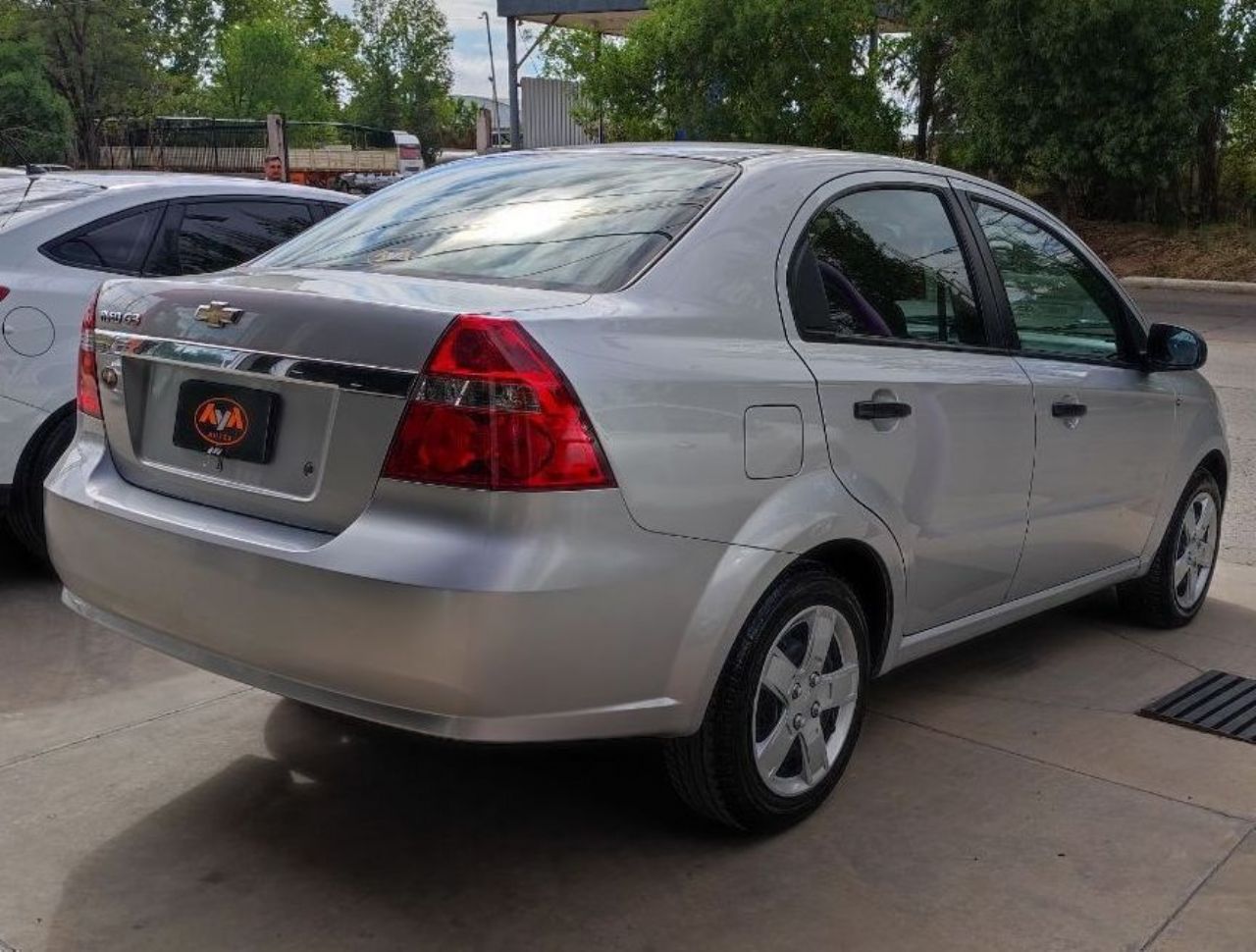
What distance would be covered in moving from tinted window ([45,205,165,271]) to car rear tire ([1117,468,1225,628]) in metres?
4.17

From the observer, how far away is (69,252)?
589 cm

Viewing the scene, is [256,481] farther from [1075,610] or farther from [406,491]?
[1075,610]

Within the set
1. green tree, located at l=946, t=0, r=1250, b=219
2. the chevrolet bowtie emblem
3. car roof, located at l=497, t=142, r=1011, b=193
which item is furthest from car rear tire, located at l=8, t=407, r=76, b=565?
green tree, located at l=946, t=0, r=1250, b=219

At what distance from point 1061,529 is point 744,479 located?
5.55 ft

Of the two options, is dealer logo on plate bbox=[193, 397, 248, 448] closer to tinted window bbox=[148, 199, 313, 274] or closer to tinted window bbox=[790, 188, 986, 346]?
tinted window bbox=[790, 188, 986, 346]

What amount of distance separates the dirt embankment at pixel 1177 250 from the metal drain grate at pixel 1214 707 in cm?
1721

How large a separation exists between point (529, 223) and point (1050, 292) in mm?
1912

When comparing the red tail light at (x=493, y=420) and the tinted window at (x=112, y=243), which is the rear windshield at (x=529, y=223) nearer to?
the red tail light at (x=493, y=420)

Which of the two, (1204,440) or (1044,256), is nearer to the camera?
(1044,256)

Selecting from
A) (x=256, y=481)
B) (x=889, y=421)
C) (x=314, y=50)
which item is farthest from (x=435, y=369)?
(x=314, y=50)

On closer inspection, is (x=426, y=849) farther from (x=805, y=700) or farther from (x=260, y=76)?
(x=260, y=76)


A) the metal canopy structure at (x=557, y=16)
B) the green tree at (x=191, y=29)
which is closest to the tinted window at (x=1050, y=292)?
the metal canopy structure at (x=557, y=16)

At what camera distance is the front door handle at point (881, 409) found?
3.67 meters

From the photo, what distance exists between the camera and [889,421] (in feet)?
12.4
